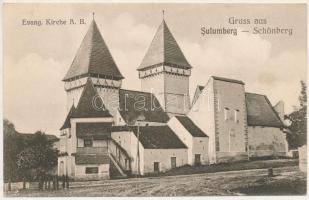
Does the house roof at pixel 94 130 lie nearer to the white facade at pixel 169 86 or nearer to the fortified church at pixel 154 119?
the fortified church at pixel 154 119

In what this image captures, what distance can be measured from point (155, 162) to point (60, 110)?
4.54 feet

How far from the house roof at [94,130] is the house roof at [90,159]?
249mm

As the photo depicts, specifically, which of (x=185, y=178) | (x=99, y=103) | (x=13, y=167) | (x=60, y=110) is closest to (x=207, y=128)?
(x=185, y=178)

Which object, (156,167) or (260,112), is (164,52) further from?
(156,167)

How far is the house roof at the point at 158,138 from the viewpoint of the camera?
762 centimetres

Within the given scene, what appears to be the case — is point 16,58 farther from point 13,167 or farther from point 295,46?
point 295,46

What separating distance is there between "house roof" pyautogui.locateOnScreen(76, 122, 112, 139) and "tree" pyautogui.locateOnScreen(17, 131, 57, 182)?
0.40m

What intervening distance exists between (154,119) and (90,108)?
2.92 ft

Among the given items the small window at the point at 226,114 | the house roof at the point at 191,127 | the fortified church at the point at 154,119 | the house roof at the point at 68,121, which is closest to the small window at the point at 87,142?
the fortified church at the point at 154,119

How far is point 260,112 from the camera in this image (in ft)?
27.9

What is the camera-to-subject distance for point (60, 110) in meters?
7.33

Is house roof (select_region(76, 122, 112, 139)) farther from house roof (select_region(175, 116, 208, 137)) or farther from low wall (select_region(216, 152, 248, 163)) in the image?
low wall (select_region(216, 152, 248, 163))

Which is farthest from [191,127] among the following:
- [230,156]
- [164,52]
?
[164,52]

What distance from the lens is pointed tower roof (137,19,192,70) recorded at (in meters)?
7.50
